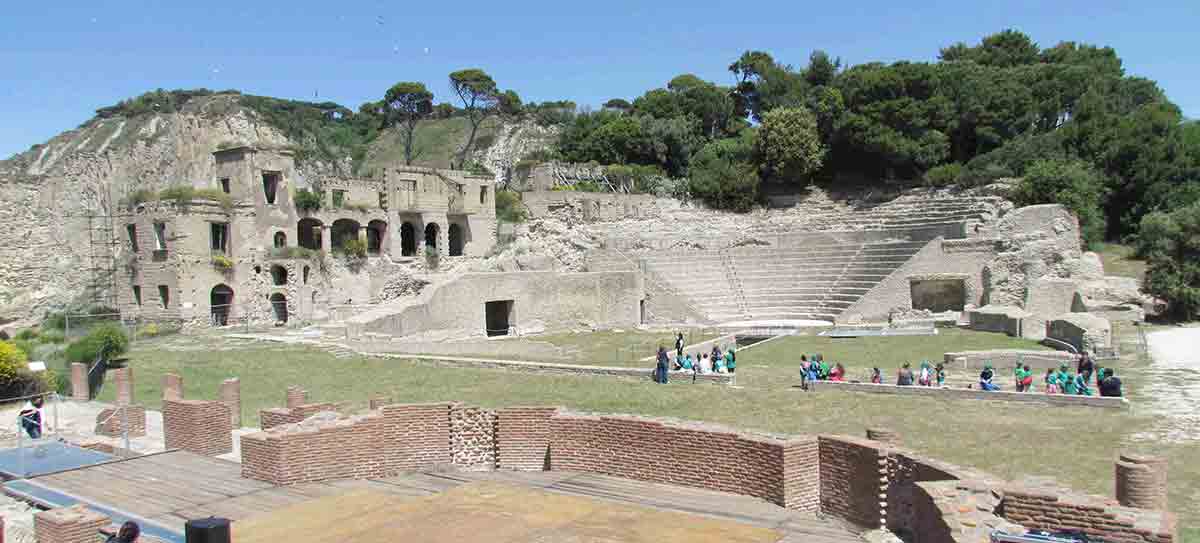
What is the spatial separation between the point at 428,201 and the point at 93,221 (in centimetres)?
1508

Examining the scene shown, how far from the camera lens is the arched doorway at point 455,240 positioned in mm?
44656

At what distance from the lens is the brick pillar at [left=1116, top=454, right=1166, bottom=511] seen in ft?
25.4

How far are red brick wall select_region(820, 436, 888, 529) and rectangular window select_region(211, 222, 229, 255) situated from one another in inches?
1235

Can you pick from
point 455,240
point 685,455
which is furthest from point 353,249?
point 685,455

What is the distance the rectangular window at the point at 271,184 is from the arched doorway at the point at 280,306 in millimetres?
4147

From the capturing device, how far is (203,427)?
12.4 meters

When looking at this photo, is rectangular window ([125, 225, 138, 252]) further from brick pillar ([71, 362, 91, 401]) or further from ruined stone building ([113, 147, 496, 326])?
brick pillar ([71, 362, 91, 401])

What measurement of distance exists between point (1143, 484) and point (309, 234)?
38.1 meters

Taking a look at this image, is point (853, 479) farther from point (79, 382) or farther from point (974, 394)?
→ point (79, 382)

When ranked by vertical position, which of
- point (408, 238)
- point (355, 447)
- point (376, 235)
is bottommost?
point (355, 447)

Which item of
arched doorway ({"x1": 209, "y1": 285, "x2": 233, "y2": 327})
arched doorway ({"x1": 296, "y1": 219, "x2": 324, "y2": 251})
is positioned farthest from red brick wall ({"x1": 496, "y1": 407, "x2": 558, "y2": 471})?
arched doorway ({"x1": 296, "y1": 219, "x2": 324, "y2": 251})

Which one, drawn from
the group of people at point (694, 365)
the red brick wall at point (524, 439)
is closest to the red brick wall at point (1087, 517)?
the red brick wall at point (524, 439)

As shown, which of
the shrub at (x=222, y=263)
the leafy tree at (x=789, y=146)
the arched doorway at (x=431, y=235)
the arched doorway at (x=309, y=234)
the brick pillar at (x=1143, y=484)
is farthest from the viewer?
the leafy tree at (x=789, y=146)

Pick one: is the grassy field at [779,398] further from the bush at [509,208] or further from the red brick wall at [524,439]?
the bush at [509,208]
